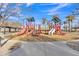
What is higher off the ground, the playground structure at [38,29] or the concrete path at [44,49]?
the playground structure at [38,29]

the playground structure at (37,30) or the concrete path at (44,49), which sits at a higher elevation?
the playground structure at (37,30)

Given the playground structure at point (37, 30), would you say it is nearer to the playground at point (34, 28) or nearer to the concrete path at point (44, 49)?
the playground at point (34, 28)

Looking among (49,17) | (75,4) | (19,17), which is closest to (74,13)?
(75,4)

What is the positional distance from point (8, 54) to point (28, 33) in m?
0.31

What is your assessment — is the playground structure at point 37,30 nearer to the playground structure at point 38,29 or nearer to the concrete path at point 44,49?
the playground structure at point 38,29

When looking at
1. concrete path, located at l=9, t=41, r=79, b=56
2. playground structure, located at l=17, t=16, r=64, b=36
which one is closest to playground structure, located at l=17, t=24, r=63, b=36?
playground structure, located at l=17, t=16, r=64, b=36

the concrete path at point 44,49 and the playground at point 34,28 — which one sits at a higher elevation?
the playground at point 34,28

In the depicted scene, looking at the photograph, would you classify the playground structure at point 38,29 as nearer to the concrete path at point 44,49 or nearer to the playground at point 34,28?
the playground at point 34,28

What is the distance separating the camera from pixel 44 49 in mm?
2301

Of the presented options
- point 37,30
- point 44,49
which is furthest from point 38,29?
point 44,49

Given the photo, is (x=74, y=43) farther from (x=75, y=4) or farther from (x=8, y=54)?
(x=8, y=54)

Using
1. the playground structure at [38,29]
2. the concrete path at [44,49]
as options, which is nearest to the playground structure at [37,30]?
the playground structure at [38,29]

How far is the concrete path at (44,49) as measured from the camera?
2.28 m

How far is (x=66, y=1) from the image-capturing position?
227 cm
